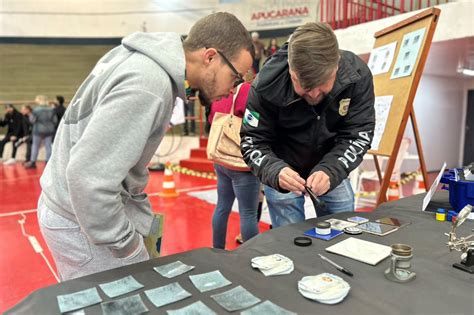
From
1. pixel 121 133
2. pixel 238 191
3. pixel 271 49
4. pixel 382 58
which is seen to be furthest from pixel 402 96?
pixel 271 49

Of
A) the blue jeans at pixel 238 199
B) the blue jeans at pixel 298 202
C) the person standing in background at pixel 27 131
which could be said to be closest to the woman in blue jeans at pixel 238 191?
the blue jeans at pixel 238 199

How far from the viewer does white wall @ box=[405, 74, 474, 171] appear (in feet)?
21.8

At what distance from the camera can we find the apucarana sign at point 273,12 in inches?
359

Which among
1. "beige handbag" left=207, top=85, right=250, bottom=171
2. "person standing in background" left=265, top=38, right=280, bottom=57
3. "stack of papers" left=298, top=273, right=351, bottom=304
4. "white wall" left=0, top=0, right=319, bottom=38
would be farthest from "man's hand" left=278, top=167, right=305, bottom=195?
"white wall" left=0, top=0, right=319, bottom=38

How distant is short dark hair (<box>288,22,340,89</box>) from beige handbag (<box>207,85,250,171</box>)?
3.05ft

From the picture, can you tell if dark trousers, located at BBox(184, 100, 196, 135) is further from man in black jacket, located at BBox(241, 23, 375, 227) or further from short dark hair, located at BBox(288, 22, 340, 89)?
short dark hair, located at BBox(288, 22, 340, 89)

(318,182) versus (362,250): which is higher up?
(318,182)

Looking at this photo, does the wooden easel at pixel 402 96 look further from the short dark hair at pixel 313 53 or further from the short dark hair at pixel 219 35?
the short dark hair at pixel 219 35

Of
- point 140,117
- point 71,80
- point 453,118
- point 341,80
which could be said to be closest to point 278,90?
point 341,80

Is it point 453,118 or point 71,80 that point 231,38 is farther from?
point 71,80

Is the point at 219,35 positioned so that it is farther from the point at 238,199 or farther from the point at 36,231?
the point at 36,231

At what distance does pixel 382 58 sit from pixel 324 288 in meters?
2.26

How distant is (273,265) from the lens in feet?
3.20

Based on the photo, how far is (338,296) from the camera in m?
0.82
